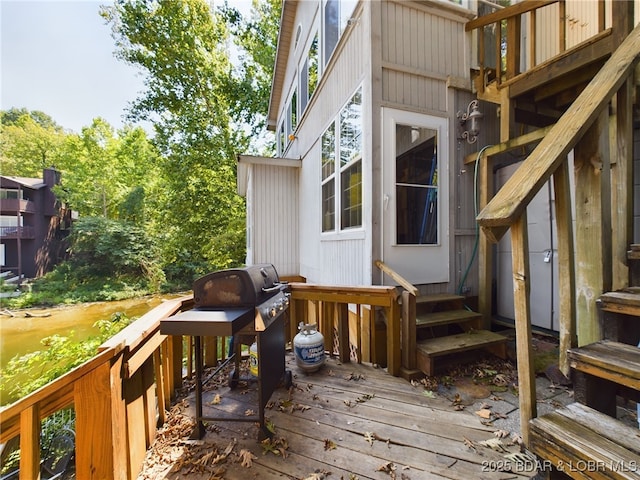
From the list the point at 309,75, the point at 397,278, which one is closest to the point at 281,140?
the point at 309,75

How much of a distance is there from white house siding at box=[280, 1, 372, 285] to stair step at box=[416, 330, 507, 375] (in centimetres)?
90

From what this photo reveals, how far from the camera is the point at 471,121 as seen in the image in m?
3.53

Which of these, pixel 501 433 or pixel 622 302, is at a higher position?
pixel 622 302

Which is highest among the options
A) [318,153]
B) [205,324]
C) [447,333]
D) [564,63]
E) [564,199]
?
[564,63]

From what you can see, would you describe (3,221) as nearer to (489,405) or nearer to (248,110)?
(248,110)

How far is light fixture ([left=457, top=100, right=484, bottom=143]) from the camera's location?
3496 mm

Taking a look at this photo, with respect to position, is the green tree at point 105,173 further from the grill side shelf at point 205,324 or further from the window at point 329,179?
the grill side shelf at point 205,324

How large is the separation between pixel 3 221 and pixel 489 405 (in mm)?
22888

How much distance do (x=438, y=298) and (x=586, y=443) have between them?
7.79 feet

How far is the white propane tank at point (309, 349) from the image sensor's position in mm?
2748

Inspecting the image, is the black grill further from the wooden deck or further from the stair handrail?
the stair handrail

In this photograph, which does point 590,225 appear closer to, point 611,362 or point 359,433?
point 611,362

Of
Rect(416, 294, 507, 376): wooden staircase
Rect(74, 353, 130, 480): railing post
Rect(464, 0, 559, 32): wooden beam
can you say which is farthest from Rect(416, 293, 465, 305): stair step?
Rect(464, 0, 559, 32): wooden beam

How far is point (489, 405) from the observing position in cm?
221
